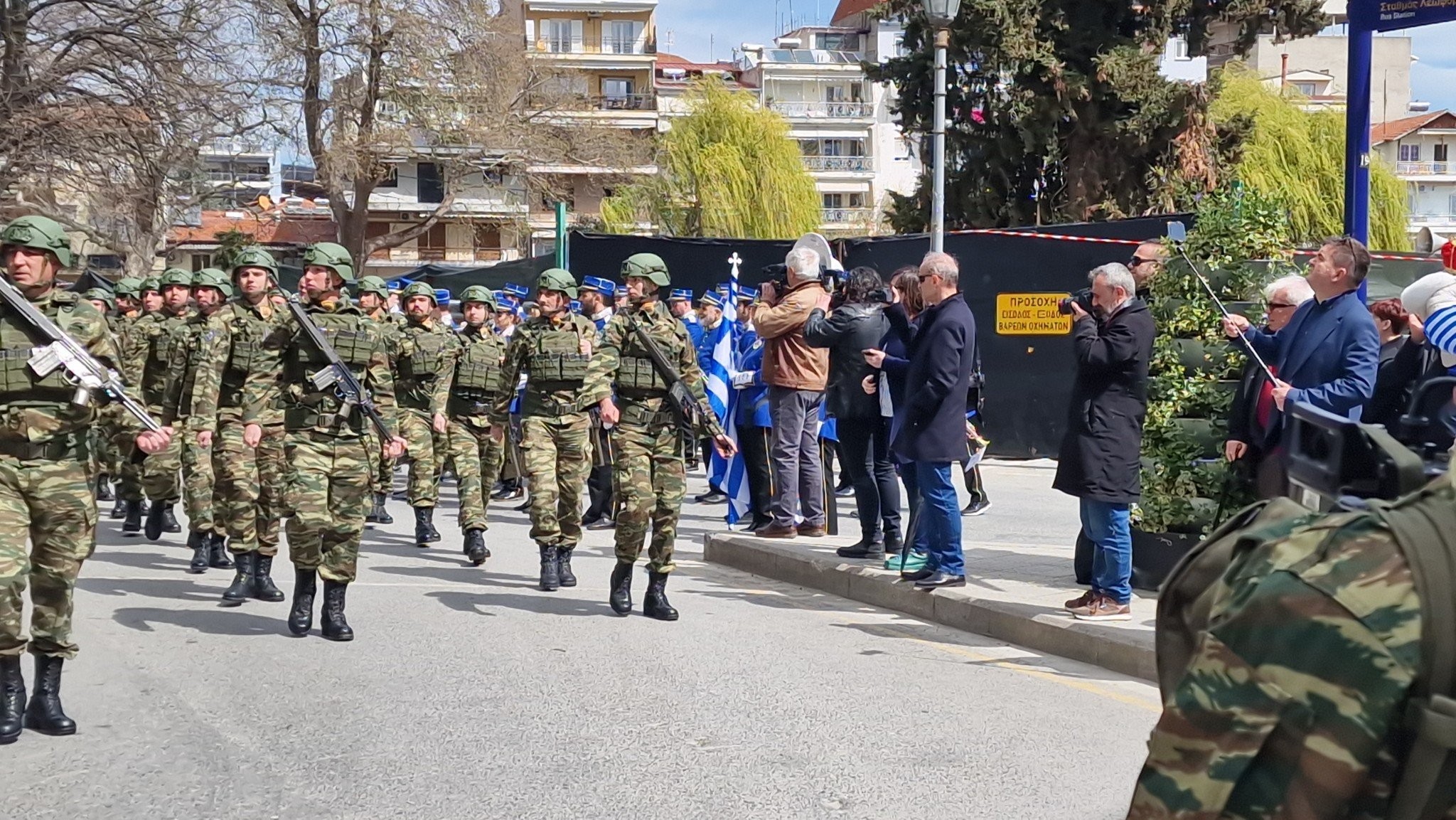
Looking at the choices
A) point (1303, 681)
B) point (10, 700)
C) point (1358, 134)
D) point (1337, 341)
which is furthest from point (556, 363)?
point (1303, 681)

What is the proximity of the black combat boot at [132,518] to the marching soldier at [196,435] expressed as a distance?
84cm

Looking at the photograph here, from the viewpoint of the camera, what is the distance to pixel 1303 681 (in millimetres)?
1620

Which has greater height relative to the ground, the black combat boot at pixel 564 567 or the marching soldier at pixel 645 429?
the marching soldier at pixel 645 429

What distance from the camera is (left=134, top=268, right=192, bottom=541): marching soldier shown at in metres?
12.2

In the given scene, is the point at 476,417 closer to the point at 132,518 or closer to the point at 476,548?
the point at 476,548

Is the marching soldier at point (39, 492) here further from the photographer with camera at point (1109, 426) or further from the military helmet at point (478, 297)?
the military helmet at point (478, 297)

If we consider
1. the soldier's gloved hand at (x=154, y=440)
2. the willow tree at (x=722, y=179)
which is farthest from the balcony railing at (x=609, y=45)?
the soldier's gloved hand at (x=154, y=440)

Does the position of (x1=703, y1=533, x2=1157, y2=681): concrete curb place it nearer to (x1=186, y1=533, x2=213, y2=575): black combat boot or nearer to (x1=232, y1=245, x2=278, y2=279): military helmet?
(x1=186, y1=533, x2=213, y2=575): black combat boot

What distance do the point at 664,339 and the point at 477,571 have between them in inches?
109

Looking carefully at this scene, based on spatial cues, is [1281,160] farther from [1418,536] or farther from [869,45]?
[869,45]

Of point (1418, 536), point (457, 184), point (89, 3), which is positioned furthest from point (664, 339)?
point (457, 184)

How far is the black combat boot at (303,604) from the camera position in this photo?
8.20 metres

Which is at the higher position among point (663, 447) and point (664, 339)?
point (664, 339)

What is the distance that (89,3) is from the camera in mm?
18391
